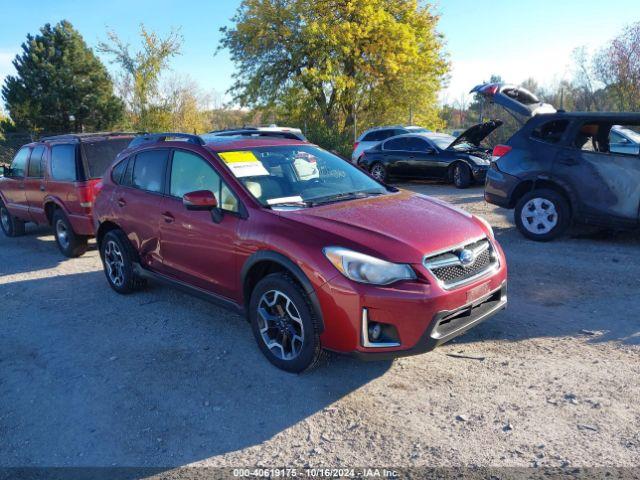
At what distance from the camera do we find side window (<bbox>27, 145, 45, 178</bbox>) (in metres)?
8.44

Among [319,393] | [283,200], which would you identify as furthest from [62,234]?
[319,393]

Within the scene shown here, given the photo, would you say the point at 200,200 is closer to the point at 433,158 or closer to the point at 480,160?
the point at 480,160

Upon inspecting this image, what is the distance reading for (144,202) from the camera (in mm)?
5191

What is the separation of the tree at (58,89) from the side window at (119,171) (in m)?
32.4

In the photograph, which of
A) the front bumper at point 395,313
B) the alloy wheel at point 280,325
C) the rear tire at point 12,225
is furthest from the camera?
the rear tire at point 12,225

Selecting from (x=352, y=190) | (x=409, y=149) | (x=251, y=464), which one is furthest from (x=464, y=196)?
(x=251, y=464)

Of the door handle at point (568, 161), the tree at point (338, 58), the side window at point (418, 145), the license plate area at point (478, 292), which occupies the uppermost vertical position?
the tree at point (338, 58)

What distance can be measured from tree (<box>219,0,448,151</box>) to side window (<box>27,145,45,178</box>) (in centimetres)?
1690

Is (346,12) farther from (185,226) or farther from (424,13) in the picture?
(185,226)

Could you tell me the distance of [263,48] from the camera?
25172mm

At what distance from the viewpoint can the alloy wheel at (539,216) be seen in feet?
23.5

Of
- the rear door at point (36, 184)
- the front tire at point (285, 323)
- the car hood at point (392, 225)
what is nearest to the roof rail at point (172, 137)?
the car hood at point (392, 225)

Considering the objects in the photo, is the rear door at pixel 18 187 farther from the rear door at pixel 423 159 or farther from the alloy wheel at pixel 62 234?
the rear door at pixel 423 159

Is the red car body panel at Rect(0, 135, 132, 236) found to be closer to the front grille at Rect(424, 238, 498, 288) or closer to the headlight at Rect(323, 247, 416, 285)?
the headlight at Rect(323, 247, 416, 285)
